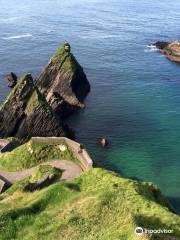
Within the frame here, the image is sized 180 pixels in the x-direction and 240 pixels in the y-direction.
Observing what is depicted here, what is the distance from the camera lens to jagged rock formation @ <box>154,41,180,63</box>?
450ft

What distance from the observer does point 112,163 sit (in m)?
77.6

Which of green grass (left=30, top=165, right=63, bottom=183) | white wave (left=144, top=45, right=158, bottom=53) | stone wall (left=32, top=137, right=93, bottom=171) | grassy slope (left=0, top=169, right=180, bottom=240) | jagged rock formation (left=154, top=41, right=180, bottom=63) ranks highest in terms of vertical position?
grassy slope (left=0, top=169, right=180, bottom=240)

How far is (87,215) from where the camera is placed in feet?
130

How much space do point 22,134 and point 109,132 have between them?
667 inches

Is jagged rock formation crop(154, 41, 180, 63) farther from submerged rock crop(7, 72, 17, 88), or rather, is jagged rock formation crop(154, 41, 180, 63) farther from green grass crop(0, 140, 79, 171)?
green grass crop(0, 140, 79, 171)

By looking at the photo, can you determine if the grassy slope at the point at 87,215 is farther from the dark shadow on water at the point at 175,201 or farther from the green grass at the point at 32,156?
the dark shadow on water at the point at 175,201

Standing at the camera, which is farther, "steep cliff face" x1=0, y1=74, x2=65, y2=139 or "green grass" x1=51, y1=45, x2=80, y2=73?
"green grass" x1=51, y1=45, x2=80, y2=73

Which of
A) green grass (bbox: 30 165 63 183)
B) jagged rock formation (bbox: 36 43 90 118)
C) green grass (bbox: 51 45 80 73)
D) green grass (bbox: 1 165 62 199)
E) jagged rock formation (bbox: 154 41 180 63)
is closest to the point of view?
green grass (bbox: 1 165 62 199)

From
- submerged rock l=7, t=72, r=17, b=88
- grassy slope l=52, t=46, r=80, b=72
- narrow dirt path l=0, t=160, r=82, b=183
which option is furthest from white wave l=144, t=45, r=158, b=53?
narrow dirt path l=0, t=160, r=82, b=183

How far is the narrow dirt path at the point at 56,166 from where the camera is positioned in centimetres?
6163

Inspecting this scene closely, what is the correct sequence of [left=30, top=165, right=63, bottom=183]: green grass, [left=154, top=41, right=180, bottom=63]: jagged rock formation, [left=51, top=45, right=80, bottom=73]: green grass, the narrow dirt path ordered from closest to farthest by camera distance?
[left=30, top=165, right=63, bottom=183]: green grass < the narrow dirt path < [left=51, top=45, right=80, bottom=73]: green grass < [left=154, top=41, right=180, bottom=63]: jagged rock formation

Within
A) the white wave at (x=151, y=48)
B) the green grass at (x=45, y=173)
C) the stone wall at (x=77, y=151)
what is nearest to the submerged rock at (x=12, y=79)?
the stone wall at (x=77, y=151)

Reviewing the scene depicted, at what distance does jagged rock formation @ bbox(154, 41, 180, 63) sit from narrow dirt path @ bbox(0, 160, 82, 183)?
80424 millimetres

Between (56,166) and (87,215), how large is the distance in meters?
24.3
